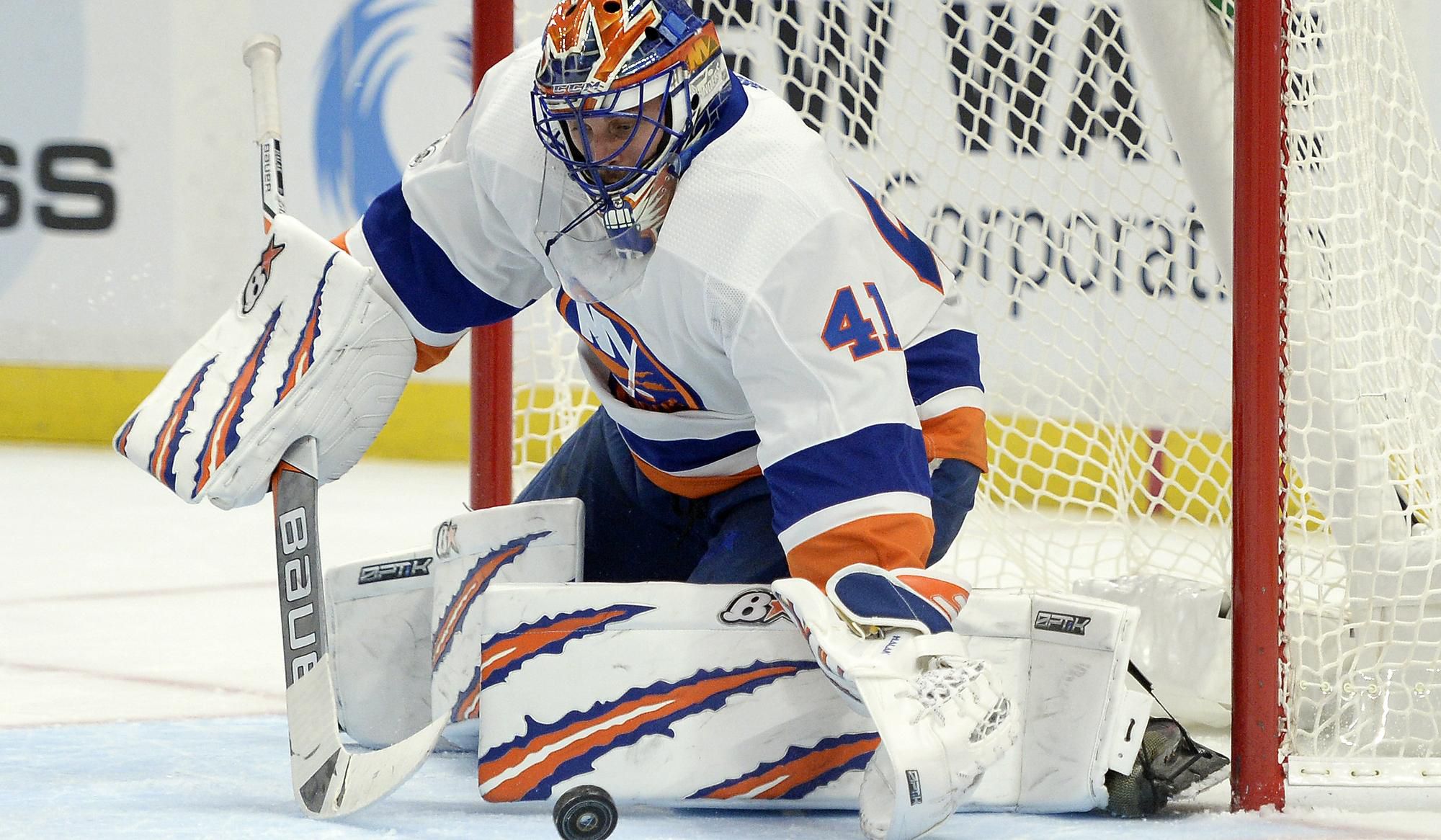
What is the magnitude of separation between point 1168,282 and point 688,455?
4.13ft

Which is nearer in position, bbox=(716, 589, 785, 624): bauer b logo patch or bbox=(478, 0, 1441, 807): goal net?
bbox=(716, 589, 785, 624): bauer b logo patch

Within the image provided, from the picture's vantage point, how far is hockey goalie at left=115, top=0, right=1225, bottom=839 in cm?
154

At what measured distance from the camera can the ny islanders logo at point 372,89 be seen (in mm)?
5645

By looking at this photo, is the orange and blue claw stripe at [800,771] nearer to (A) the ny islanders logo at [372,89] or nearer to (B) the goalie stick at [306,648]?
(B) the goalie stick at [306,648]

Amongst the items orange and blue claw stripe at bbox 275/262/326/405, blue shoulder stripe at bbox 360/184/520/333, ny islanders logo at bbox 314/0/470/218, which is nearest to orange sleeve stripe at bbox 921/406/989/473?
blue shoulder stripe at bbox 360/184/520/333

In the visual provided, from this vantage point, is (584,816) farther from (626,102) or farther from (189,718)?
(189,718)

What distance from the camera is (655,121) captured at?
5.20ft

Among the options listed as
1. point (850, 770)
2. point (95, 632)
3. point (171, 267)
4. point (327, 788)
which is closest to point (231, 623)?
point (95, 632)

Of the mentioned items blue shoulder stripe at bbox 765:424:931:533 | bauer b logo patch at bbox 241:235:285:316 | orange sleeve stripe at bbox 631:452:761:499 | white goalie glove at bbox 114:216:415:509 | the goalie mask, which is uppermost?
the goalie mask

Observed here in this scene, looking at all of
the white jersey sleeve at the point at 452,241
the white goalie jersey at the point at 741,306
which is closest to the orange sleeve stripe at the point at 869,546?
the white goalie jersey at the point at 741,306

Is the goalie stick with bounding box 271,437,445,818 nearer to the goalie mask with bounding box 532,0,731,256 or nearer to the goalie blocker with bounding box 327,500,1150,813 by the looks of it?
the goalie blocker with bounding box 327,500,1150,813

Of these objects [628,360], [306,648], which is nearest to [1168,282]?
[628,360]

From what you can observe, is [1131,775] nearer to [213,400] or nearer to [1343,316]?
[1343,316]

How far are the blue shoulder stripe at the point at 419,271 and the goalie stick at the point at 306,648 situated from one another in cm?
12
